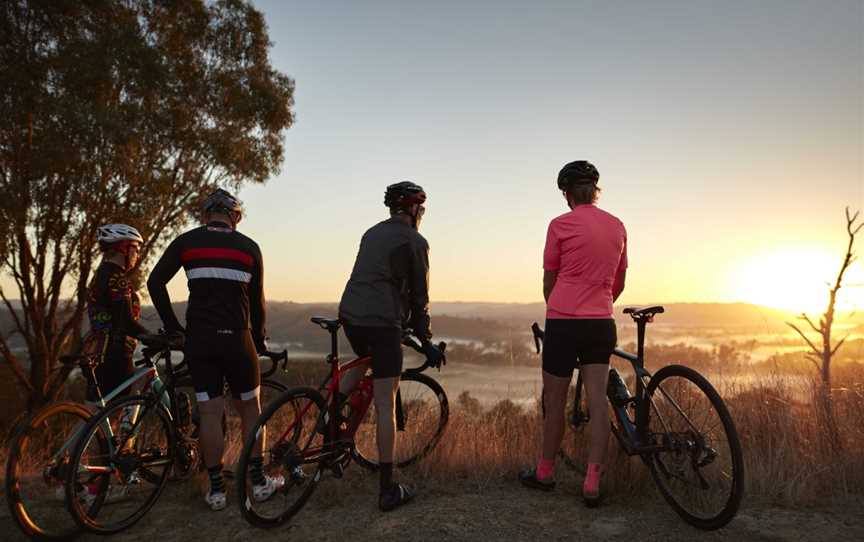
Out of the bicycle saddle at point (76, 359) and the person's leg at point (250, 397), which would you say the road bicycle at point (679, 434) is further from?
the bicycle saddle at point (76, 359)

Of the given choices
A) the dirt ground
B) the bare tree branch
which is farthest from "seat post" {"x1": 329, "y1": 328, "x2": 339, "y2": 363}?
the bare tree branch

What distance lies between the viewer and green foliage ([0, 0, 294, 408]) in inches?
550

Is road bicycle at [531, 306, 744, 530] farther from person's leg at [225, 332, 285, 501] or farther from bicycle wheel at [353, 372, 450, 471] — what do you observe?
person's leg at [225, 332, 285, 501]

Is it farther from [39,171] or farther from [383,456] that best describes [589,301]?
[39,171]

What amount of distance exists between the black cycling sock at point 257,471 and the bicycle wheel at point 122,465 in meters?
0.73

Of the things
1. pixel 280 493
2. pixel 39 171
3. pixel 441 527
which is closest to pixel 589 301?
pixel 441 527

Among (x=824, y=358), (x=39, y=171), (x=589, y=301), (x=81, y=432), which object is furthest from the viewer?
(x=39, y=171)

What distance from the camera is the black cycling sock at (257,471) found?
3.79 meters

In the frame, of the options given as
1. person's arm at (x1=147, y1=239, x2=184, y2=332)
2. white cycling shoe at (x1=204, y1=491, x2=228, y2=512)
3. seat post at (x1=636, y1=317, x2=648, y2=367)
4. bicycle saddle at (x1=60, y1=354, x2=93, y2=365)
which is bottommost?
white cycling shoe at (x1=204, y1=491, x2=228, y2=512)

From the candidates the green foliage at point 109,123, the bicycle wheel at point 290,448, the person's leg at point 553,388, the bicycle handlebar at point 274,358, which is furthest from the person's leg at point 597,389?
the green foliage at point 109,123

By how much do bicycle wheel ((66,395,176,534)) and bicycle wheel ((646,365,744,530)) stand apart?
3.33m

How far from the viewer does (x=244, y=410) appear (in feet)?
13.4

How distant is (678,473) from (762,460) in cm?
131

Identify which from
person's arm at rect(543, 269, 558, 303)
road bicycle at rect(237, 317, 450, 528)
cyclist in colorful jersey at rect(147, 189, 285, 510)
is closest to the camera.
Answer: road bicycle at rect(237, 317, 450, 528)
